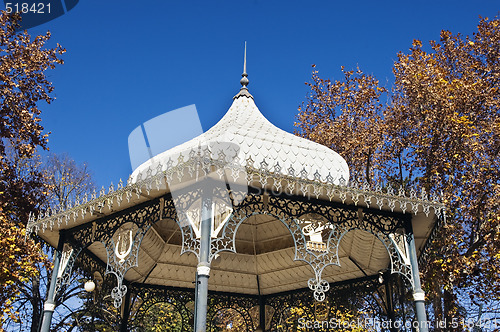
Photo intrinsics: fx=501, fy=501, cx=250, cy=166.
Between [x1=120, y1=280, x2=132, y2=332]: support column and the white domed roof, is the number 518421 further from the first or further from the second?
[x1=120, y1=280, x2=132, y2=332]: support column

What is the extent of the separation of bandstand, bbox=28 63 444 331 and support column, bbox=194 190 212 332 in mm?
19

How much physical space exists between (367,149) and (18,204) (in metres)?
12.3

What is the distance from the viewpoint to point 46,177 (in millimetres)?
22062

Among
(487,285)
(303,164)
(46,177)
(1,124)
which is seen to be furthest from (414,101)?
(46,177)

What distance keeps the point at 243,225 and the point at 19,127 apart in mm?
7363

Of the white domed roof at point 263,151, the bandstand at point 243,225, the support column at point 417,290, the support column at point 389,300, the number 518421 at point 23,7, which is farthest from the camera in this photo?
the number 518421 at point 23,7

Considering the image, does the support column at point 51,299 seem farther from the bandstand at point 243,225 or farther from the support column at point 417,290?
the support column at point 417,290

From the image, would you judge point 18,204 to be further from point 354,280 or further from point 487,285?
point 487,285

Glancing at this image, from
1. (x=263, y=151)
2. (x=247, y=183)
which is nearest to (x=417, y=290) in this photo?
(x=247, y=183)

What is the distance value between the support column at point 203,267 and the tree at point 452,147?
892 cm

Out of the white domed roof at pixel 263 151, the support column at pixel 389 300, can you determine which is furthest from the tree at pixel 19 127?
the support column at pixel 389 300

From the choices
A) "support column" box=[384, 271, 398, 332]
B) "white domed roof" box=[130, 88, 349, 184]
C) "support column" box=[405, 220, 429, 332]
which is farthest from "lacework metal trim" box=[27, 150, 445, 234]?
"support column" box=[384, 271, 398, 332]

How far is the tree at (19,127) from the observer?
542 inches

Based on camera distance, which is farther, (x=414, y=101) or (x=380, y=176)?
(x=380, y=176)
